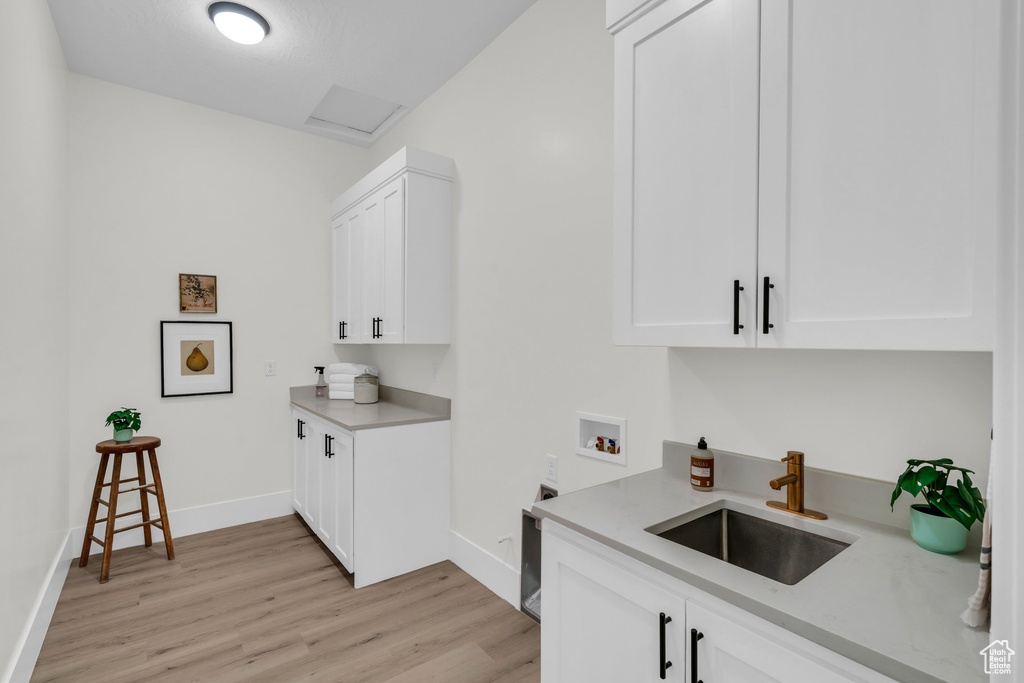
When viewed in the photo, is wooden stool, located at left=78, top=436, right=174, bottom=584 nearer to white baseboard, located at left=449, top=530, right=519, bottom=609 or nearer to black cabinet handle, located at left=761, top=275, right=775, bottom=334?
white baseboard, located at left=449, top=530, right=519, bottom=609

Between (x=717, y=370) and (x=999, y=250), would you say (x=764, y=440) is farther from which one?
(x=999, y=250)

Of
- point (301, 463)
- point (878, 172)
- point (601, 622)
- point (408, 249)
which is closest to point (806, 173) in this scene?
point (878, 172)

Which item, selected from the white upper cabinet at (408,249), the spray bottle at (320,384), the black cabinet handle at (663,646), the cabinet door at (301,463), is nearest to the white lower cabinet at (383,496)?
the cabinet door at (301,463)

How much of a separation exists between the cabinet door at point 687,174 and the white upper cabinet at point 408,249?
5.02 feet

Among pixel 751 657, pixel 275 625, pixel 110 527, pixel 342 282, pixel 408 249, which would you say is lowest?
pixel 275 625

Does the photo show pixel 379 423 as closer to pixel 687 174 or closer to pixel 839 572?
pixel 687 174

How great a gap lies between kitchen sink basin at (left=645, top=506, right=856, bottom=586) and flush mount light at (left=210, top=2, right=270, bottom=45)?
2.81 metres

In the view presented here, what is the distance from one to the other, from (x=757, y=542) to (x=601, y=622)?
0.51m

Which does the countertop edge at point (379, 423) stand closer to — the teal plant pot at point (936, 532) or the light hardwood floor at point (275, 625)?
the light hardwood floor at point (275, 625)

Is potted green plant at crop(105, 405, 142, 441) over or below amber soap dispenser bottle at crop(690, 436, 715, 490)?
below

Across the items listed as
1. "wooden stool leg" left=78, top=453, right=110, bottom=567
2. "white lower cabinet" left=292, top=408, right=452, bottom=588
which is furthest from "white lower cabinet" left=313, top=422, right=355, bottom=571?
"wooden stool leg" left=78, top=453, right=110, bottom=567

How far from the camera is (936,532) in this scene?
108 cm

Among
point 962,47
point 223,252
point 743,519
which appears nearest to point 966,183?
point 962,47

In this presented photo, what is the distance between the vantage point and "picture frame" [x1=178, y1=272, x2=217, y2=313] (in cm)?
330
